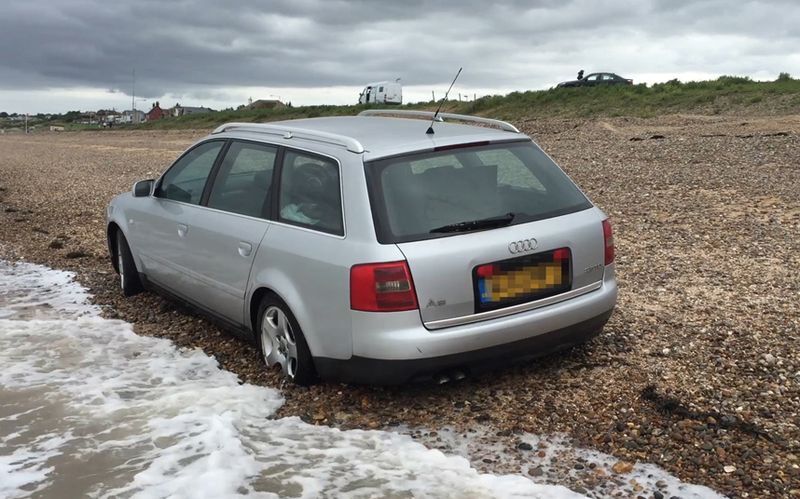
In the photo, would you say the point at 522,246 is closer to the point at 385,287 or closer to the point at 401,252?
the point at 401,252

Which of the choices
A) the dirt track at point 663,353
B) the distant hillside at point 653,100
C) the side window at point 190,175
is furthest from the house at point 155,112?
the side window at point 190,175

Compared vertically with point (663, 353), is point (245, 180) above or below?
above

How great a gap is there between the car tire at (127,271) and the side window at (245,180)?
5.88ft

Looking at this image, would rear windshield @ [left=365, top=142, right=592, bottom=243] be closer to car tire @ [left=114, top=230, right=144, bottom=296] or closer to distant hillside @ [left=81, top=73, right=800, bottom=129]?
car tire @ [left=114, top=230, right=144, bottom=296]

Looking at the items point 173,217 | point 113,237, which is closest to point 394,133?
point 173,217

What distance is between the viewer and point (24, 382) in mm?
5156

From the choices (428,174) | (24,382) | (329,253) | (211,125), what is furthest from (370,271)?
(211,125)

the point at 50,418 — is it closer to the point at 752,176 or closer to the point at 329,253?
the point at 329,253

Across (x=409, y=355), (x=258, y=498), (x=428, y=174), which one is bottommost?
(x=258, y=498)

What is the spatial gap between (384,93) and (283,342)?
42388mm

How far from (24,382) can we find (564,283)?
3560mm

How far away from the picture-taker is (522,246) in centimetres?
436

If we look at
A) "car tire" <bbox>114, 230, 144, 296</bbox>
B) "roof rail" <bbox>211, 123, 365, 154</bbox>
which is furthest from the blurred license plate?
"car tire" <bbox>114, 230, 144, 296</bbox>

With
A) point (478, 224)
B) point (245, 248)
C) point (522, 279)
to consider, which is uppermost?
point (478, 224)
